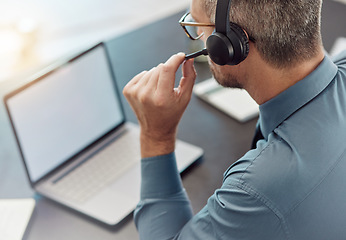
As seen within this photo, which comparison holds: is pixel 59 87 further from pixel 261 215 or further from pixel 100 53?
pixel 261 215

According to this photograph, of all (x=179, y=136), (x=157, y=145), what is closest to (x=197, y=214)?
(x=157, y=145)

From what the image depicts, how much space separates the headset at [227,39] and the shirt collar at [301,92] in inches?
4.6

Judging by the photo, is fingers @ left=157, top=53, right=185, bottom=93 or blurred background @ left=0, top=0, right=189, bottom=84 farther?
blurred background @ left=0, top=0, right=189, bottom=84

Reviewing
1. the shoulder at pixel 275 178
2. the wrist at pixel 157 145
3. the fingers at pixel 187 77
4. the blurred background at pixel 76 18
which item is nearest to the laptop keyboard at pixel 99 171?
the wrist at pixel 157 145

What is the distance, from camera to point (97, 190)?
1268mm

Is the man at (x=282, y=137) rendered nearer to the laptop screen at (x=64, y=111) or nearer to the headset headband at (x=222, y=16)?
the headset headband at (x=222, y=16)

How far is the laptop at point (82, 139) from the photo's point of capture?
4.06ft

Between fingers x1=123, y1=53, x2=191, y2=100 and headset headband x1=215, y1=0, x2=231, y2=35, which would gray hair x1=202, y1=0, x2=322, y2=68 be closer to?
headset headband x1=215, y1=0, x2=231, y2=35

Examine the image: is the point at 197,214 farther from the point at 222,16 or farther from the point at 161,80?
the point at 222,16

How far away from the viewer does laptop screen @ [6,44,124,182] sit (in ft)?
4.11

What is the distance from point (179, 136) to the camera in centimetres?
142

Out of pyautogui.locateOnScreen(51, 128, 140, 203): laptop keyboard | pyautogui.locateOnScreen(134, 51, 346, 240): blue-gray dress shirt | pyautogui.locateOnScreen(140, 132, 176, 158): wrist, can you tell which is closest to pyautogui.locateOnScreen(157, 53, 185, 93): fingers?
pyautogui.locateOnScreen(140, 132, 176, 158): wrist

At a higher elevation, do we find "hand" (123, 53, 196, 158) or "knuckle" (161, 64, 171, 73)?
"knuckle" (161, 64, 171, 73)

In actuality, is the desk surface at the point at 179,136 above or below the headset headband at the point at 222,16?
below
